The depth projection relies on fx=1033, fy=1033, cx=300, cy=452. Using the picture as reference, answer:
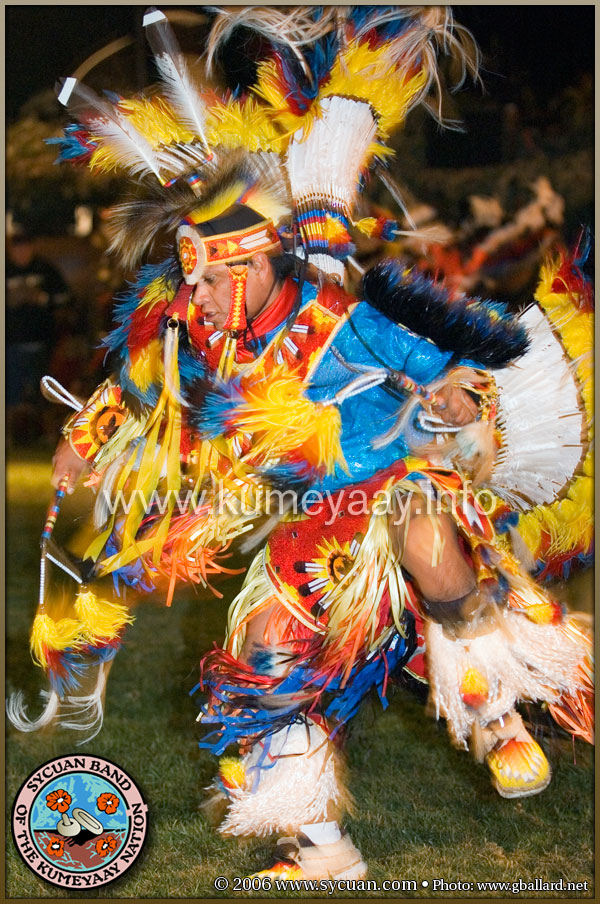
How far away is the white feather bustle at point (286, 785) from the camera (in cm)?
242

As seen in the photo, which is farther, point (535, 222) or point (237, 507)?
point (535, 222)

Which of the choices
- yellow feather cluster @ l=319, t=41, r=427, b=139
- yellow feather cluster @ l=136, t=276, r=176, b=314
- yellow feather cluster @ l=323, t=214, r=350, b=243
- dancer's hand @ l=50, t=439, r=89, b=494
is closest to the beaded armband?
dancer's hand @ l=50, t=439, r=89, b=494

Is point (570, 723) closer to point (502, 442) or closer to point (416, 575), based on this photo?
point (416, 575)

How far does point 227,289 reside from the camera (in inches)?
96.7

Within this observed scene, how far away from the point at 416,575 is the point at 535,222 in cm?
242

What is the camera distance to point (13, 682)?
3.90m

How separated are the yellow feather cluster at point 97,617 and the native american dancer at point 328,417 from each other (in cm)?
8

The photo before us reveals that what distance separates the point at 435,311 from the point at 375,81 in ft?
1.88

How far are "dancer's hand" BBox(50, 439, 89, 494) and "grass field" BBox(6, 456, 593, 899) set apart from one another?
0.63ft

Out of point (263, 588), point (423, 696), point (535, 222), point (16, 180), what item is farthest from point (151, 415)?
point (16, 180)

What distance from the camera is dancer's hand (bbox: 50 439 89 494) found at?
2.58 meters

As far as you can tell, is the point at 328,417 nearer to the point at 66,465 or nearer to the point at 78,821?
the point at 66,465

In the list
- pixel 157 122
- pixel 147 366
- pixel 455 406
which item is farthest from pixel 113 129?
pixel 455 406

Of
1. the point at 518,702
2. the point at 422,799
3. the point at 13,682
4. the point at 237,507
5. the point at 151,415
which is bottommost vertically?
the point at 13,682
